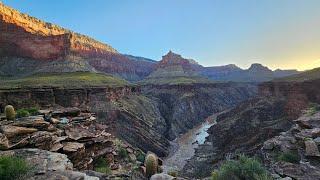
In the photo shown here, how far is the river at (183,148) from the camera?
46.0m

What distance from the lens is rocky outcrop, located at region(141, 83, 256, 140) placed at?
274 feet

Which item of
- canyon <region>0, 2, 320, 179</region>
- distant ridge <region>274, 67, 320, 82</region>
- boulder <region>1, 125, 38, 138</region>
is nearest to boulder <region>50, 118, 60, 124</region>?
canyon <region>0, 2, 320, 179</region>

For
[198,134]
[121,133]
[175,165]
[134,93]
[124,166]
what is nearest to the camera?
[124,166]

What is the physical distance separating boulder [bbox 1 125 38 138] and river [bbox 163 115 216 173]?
19.0 m

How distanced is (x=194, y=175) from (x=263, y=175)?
2173cm

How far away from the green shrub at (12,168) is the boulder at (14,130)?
536 centimetres

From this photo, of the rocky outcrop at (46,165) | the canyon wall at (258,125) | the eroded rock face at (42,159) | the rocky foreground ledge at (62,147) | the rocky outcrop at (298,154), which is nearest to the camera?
the rocky outcrop at (46,165)

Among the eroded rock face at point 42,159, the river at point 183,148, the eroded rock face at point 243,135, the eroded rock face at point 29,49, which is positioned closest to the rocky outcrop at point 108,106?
the river at point 183,148

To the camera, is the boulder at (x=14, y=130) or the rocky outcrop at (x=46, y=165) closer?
the rocky outcrop at (x=46, y=165)

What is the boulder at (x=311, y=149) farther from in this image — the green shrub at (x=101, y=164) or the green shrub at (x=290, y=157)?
the green shrub at (x=101, y=164)

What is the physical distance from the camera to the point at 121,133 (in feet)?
169

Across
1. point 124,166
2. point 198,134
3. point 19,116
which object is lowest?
point 198,134

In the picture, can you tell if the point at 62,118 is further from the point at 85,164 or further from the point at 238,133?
the point at 238,133

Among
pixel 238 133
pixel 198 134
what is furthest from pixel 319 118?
pixel 198 134
